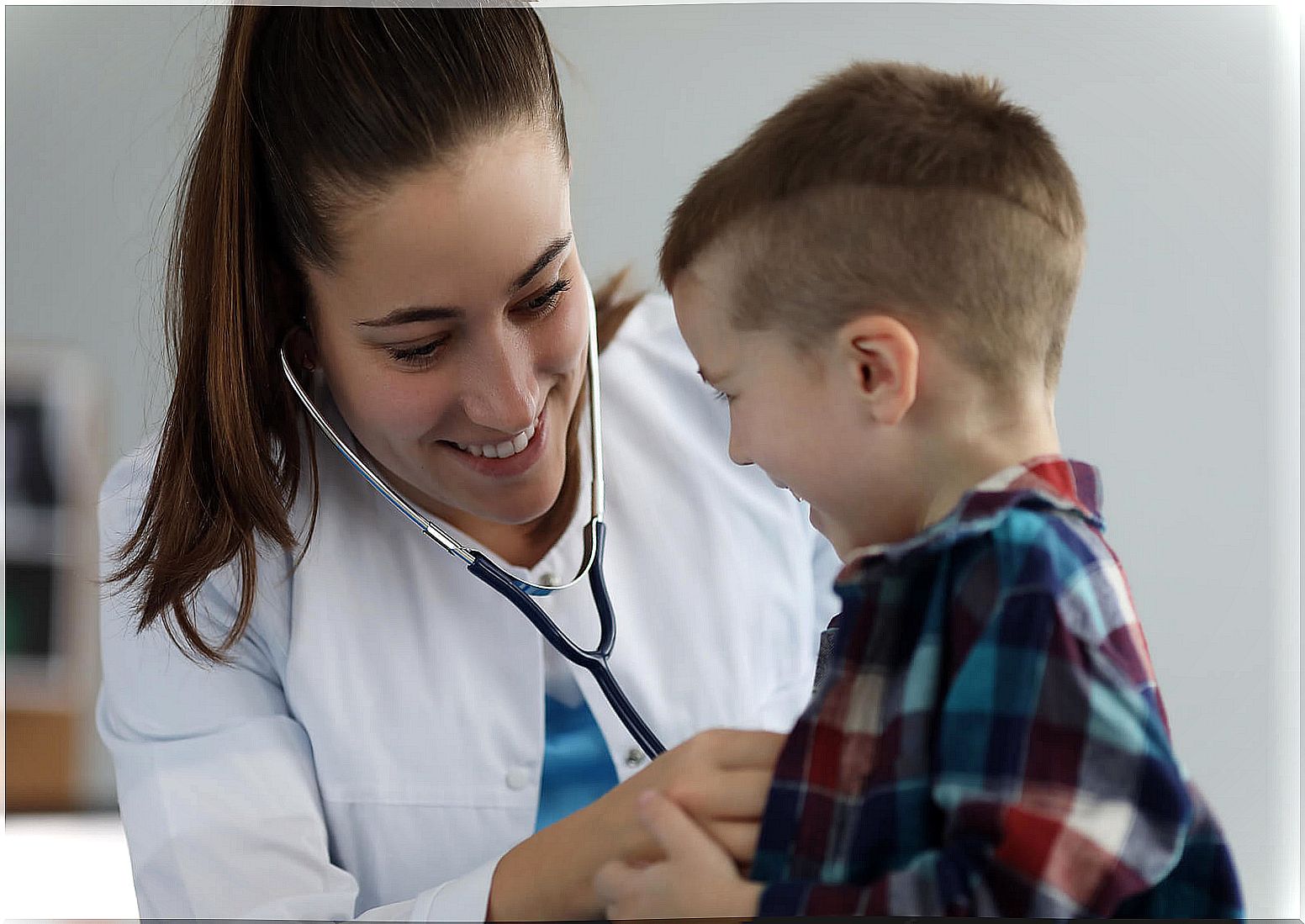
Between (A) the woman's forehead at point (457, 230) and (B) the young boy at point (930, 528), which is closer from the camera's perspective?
(B) the young boy at point (930, 528)

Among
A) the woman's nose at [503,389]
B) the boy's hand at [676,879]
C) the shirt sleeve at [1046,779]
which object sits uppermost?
the woman's nose at [503,389]

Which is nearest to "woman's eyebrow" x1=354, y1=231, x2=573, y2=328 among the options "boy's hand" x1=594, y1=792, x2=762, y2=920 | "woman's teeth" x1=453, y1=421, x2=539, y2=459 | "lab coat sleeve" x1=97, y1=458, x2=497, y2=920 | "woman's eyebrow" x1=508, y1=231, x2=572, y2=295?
"woman's eyebrow" x1=508, y1=231, x2=572, y2=295

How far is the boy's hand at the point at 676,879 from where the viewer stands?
0.60m

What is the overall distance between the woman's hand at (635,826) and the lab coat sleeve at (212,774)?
0.22 ft

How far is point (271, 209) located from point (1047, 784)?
591 mm

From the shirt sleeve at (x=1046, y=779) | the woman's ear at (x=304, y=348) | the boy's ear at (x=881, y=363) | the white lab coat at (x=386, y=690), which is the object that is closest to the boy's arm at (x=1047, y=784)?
the shirt sleeve at (x=1046, y=779)

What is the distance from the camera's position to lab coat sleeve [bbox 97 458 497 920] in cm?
79

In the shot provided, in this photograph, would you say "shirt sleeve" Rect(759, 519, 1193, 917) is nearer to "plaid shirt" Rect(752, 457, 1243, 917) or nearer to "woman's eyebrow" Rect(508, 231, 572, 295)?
"plaid shirt" Rect(752, 457, 1243, 917)

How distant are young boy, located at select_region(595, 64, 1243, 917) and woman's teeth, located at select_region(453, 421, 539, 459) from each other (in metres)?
0.19

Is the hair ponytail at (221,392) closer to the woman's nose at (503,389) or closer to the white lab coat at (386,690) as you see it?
the white lab coat at (386,690)

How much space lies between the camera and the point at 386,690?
0.82 metres

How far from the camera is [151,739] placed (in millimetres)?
814

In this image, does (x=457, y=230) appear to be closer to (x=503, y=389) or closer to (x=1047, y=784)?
(x=503, y=389)

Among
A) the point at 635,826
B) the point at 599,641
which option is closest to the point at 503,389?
the point at 599,641
